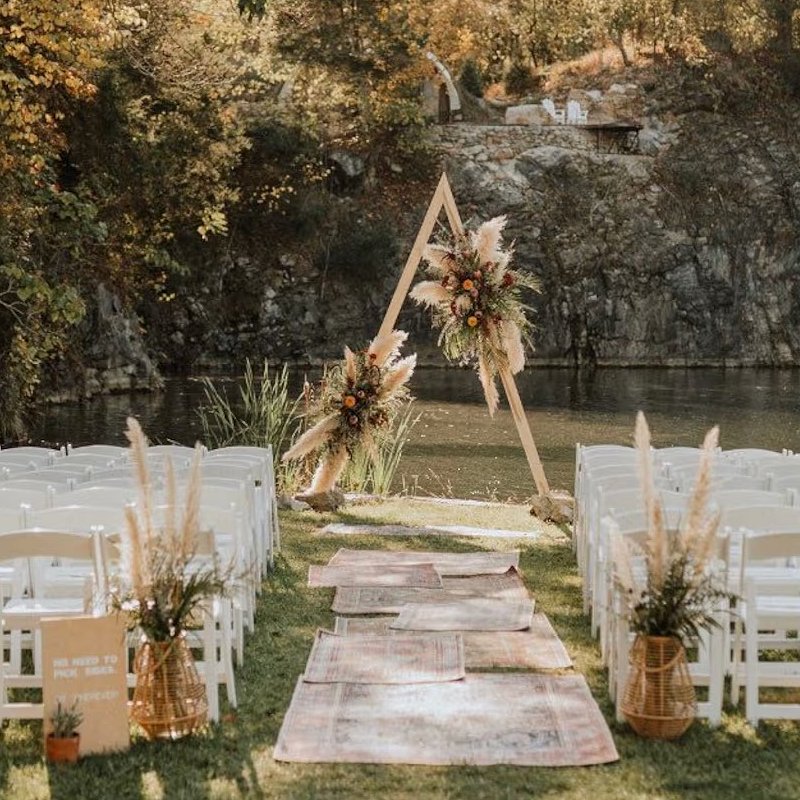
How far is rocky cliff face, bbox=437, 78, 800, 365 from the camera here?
4719cm

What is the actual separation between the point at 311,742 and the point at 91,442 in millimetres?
20719

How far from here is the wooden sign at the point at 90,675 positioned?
5.20 meters

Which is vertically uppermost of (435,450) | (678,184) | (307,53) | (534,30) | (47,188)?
(534,30)

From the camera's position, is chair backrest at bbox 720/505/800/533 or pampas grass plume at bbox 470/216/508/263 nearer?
chair backrest at bbox 720/505/800/533

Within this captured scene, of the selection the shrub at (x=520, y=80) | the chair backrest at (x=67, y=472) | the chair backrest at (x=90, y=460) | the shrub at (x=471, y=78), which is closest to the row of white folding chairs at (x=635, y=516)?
the chair backrest at (x=67, y=472)

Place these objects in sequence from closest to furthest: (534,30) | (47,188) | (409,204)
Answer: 1. (47,188)
2. (409,204)
3. (534,30)

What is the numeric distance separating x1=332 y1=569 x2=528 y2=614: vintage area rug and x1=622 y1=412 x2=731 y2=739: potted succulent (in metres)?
2.79

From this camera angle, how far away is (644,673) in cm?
541

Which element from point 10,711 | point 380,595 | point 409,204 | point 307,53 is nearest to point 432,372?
point 409,204

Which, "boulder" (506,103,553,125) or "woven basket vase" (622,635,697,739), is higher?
"boulder" (506,103,553,125)

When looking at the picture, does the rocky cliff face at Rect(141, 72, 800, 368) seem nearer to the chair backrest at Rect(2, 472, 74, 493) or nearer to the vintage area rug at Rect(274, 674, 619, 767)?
the chair backrest at Rect(2, 472, 74, 493)

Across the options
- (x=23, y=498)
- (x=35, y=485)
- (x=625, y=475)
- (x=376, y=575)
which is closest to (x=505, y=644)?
(x=625, y=475)

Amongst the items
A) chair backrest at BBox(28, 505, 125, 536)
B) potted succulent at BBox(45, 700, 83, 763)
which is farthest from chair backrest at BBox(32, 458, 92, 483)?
potted succulent at BBox(45, 700, 83, 763)

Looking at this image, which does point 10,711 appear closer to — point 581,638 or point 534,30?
point 581,638
